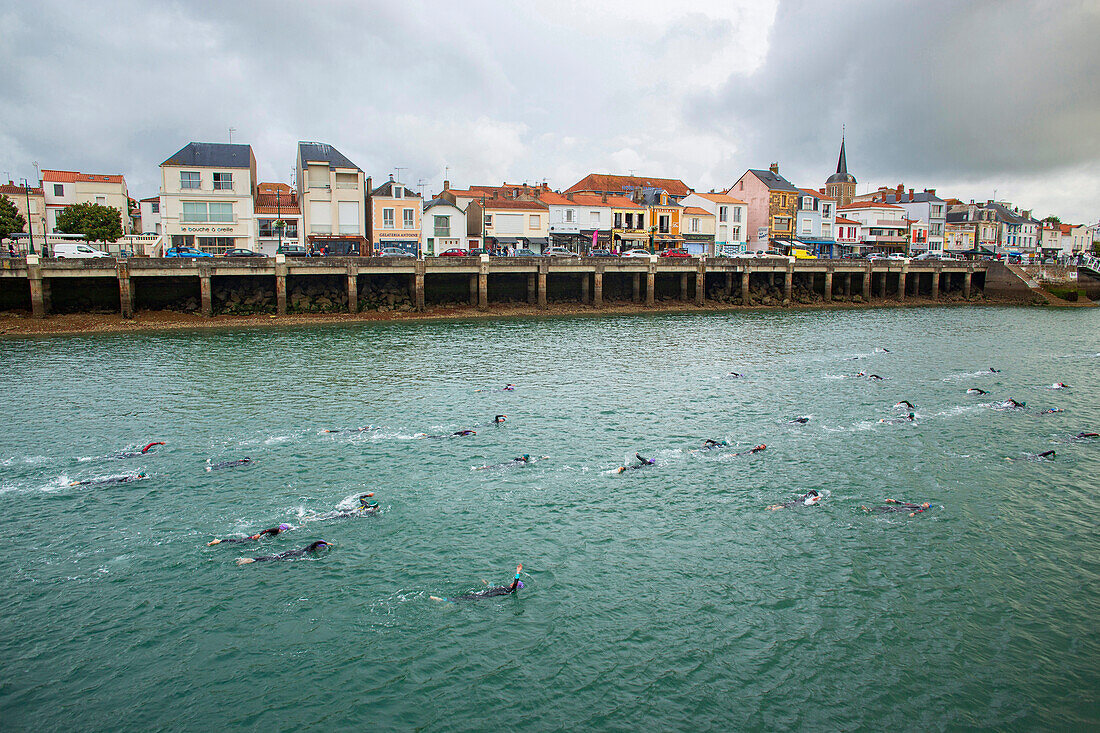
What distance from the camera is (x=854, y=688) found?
10680 millimetres

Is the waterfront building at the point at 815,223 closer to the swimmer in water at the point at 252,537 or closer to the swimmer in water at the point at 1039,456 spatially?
the swimmer in water at the point at 1039,456

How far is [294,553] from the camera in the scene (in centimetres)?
1427

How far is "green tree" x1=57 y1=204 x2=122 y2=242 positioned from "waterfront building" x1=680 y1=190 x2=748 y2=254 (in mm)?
63512

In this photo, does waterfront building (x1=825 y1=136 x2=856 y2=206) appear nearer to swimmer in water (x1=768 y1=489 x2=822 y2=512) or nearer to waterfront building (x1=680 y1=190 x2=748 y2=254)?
waterfront building (x1=680 y1=190 x2=748 y2=254)

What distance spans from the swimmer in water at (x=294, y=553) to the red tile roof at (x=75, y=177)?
79.8 m

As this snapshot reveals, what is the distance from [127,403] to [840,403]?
1044 inches

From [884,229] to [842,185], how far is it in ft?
84.1

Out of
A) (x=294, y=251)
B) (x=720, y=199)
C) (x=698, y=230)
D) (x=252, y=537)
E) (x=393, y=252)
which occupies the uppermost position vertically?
(x=720, y=199)

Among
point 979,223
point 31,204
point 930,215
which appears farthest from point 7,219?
point 979,223

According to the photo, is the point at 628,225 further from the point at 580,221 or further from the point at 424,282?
the point at 424,282

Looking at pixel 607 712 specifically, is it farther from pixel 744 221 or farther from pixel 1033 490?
pixel 744 221

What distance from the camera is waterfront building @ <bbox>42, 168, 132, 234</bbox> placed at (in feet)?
241

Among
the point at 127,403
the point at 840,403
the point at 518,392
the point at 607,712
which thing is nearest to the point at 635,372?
the point at 518,392

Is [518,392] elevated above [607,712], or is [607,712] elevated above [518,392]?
[518,392]
